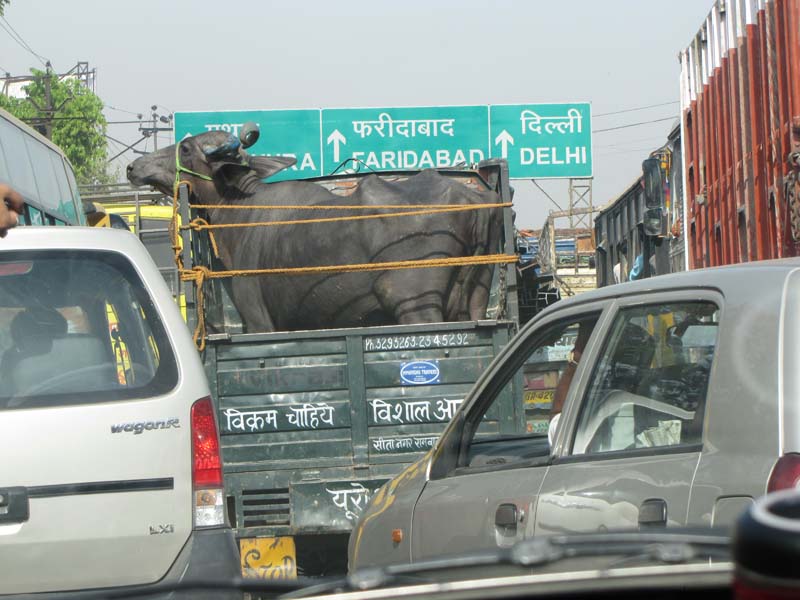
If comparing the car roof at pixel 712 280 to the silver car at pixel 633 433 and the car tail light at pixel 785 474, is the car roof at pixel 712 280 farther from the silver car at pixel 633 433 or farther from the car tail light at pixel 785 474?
the car tail light at pixel 785 474

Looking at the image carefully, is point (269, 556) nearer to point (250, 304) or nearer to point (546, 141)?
point (250, 304)

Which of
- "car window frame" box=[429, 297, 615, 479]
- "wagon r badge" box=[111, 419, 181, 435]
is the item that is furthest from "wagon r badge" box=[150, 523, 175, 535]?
"car window frame" box=[429, 297, 615, 479]

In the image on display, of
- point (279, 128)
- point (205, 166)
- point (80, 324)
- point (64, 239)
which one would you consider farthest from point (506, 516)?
point (279, 128)

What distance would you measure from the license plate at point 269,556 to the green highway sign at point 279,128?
12.5 meters

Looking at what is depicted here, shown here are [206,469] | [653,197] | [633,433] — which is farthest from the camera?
[653,197]

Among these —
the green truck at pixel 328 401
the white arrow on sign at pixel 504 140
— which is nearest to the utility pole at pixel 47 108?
the white arrow on sign at pixel 504 140

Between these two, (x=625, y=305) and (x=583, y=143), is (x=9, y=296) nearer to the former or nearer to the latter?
(x=625, y=305)

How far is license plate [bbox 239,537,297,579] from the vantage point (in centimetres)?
693

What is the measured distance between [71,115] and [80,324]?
4986 centimetres

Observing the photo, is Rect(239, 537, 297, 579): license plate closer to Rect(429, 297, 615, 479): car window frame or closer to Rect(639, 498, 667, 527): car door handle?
Rect(429, 297, 615, 479): car window frame

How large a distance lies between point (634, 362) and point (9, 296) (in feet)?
7.32

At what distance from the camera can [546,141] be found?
1905 cm

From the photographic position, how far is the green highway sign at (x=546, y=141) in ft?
62.0

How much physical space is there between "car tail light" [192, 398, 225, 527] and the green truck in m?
2.78
